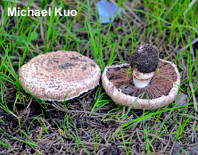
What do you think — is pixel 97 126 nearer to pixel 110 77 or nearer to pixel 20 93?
pixel 110 77

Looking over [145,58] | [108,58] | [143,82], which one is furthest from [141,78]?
[108,58]

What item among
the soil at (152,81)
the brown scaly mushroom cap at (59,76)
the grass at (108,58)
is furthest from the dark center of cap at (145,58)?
the brown scaly mushroom cap at (59,76)

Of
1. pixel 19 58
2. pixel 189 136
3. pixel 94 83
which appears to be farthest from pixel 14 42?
pixel 189 136

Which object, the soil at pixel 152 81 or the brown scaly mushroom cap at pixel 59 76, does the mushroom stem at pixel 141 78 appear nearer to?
the soil at pixel 152 81

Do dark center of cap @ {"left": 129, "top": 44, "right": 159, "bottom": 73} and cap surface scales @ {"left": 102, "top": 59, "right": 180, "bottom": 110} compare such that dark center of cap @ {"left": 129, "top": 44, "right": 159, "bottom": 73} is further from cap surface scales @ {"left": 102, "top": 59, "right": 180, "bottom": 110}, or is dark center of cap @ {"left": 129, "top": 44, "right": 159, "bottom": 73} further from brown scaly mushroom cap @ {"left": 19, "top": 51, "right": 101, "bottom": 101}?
brown scaly mushroom cap @ {"left": 19, "top": 51, "right": 101, "bottom": 101}

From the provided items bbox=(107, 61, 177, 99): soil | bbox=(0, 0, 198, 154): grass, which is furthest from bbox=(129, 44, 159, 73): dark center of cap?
bbox=(0, 0, 198, 154): grass

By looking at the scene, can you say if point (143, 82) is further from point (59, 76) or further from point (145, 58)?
point (59, 76)
